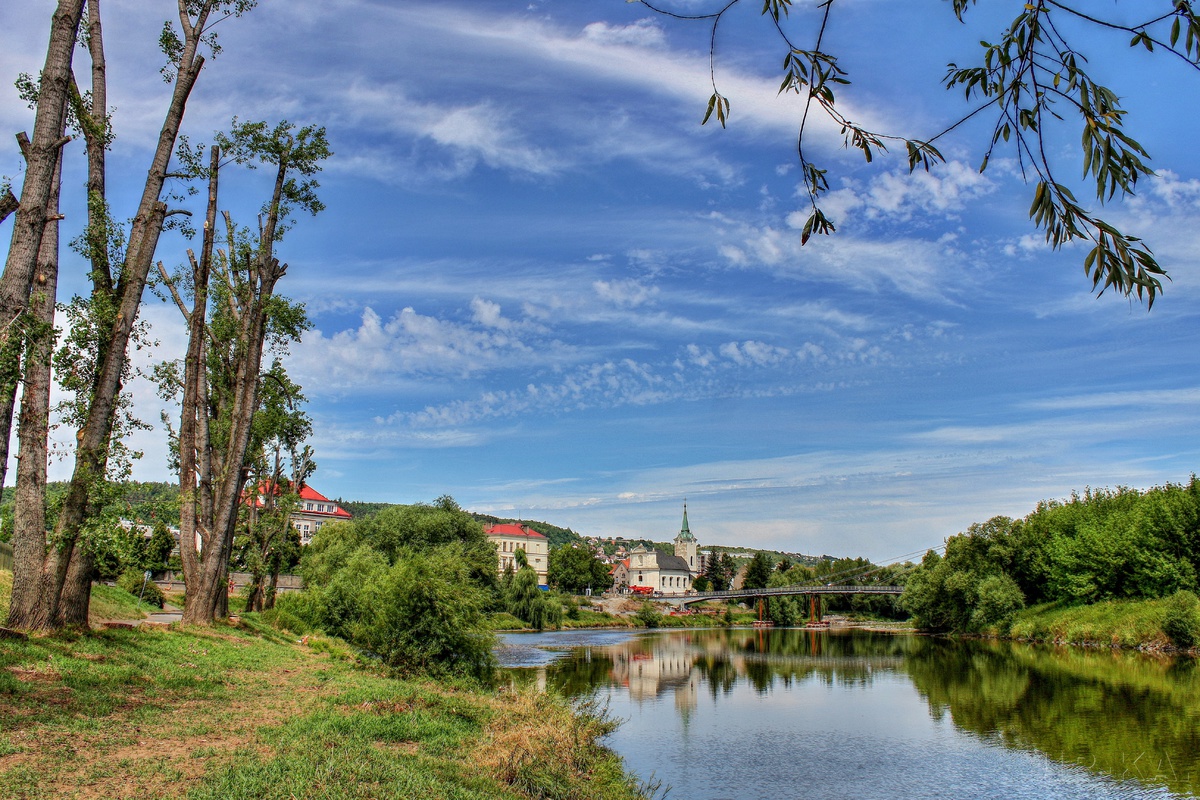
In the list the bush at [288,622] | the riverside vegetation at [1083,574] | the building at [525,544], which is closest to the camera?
the bush at [288,622]

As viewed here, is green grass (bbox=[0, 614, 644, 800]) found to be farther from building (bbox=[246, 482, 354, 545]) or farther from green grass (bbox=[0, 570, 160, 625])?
building (bbox=[246, 482, 354, 545])

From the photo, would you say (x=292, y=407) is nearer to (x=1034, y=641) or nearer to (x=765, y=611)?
(x=1034, y=641)

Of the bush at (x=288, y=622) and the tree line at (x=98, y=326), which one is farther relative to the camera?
the bush at (x=288, y=622)

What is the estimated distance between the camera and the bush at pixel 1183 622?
3528 centimetres

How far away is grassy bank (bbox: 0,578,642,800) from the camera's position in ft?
21.5

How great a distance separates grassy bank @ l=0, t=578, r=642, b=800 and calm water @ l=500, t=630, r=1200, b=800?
3605 millimetres

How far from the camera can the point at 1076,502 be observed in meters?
57.8

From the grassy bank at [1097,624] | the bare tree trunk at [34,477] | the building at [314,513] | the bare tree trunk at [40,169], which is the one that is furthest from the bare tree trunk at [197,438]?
the building at [314,513]

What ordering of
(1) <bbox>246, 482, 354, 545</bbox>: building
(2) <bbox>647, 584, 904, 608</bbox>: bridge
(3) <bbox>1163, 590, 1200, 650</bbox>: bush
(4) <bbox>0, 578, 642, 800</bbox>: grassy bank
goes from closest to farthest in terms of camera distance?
(4) <bbox>0, 578, 642, 800</bbox>: grassy bank
(3) <bbox>1163, 590, 1200, 650</bbox>: bush
(2) <bbox>647, 584, 904, 608</bbox>: bridge
(1) <bbox>246, 482, 354, 545</bbox>: building

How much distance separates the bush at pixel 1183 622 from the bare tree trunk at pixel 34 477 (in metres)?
43.3

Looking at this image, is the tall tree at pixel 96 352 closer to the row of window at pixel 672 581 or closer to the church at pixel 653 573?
the church at pixel 653 573

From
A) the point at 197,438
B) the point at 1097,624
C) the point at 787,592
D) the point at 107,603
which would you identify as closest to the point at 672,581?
the point at 787,592

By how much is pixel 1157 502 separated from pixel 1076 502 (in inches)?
560

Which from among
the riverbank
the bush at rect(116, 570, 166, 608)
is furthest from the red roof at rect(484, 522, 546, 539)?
the bush at rect(116, 570, 166, 608)
